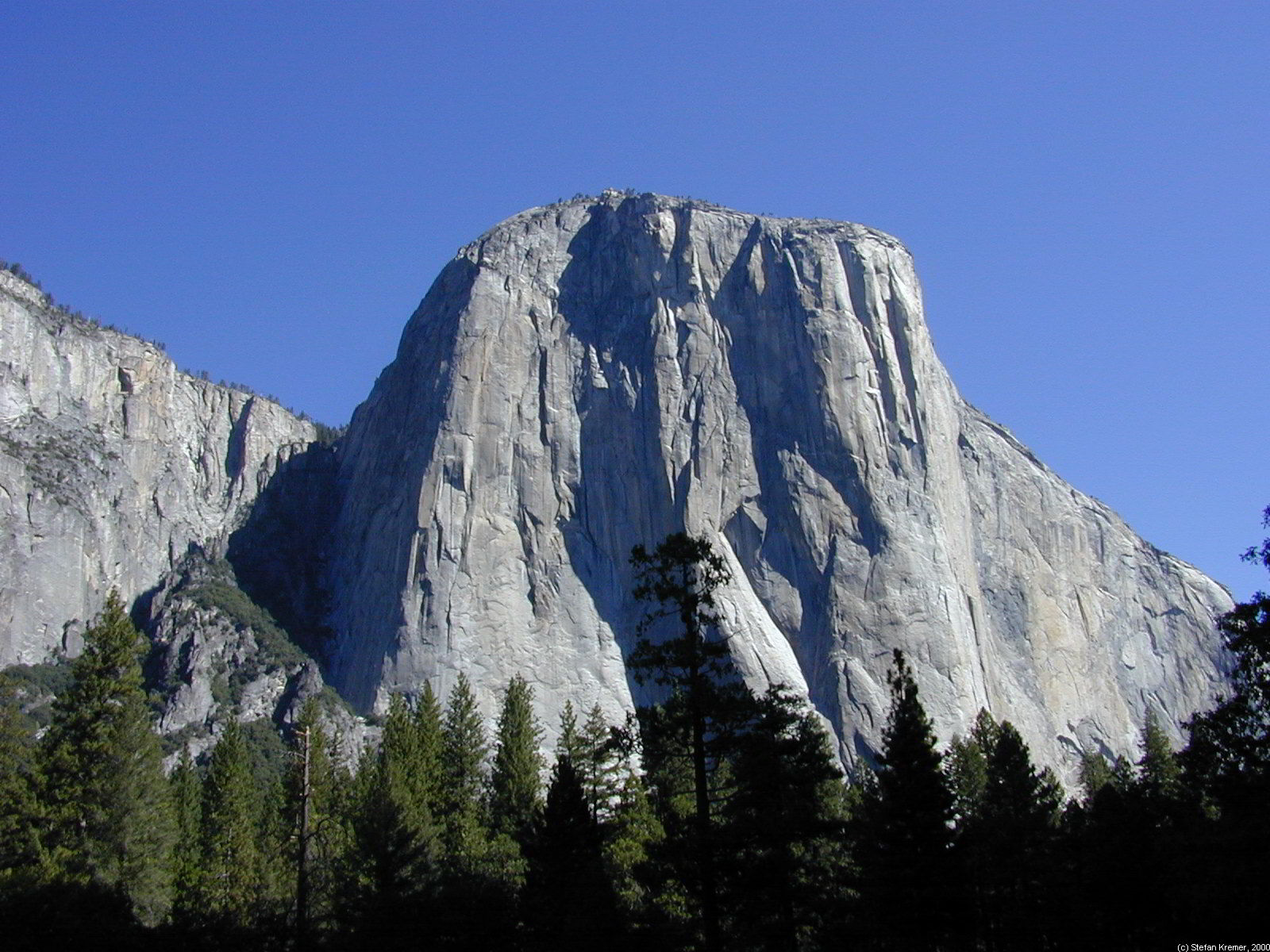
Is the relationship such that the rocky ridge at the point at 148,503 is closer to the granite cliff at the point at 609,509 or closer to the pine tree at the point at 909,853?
the granite cliff at the point at 609,509

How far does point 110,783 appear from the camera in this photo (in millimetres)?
37062

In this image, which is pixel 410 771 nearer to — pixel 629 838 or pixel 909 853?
pixel 629 838

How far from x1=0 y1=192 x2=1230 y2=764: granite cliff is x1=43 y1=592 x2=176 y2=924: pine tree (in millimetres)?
65209

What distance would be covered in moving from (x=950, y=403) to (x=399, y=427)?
5399 cm

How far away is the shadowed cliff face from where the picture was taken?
106125mm

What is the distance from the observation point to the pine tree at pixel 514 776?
50500mm

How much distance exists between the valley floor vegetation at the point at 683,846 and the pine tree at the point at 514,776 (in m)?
0.28

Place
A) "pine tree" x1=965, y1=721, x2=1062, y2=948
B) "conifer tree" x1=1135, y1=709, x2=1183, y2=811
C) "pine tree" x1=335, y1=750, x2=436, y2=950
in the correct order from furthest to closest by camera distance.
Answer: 1. "conifer tree" x1=1135, y1=709, x2=1183, y2=811
2. "pine tree" x1=965, y1=721, x2=1062, y2=948
3. "pine tree" x1=335, y1=750, x2=436, y2=950

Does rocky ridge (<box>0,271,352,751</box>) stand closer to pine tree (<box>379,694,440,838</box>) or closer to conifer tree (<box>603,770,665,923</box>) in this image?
pine tree (<box>379,694,440,838</box>)

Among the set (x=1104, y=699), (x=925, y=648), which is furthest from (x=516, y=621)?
(x=1104, y=699)

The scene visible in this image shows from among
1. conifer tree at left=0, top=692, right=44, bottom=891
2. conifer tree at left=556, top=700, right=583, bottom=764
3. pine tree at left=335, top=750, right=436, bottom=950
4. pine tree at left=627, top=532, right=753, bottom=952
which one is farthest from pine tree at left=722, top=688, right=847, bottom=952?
conifer tree at left=0, top=692, right=44, bottom=891

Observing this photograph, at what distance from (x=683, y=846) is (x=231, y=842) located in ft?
114

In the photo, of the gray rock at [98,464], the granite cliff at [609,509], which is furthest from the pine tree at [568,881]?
the gray rock at [98,464]

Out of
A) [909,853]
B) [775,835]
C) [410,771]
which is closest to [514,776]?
[410,771]
